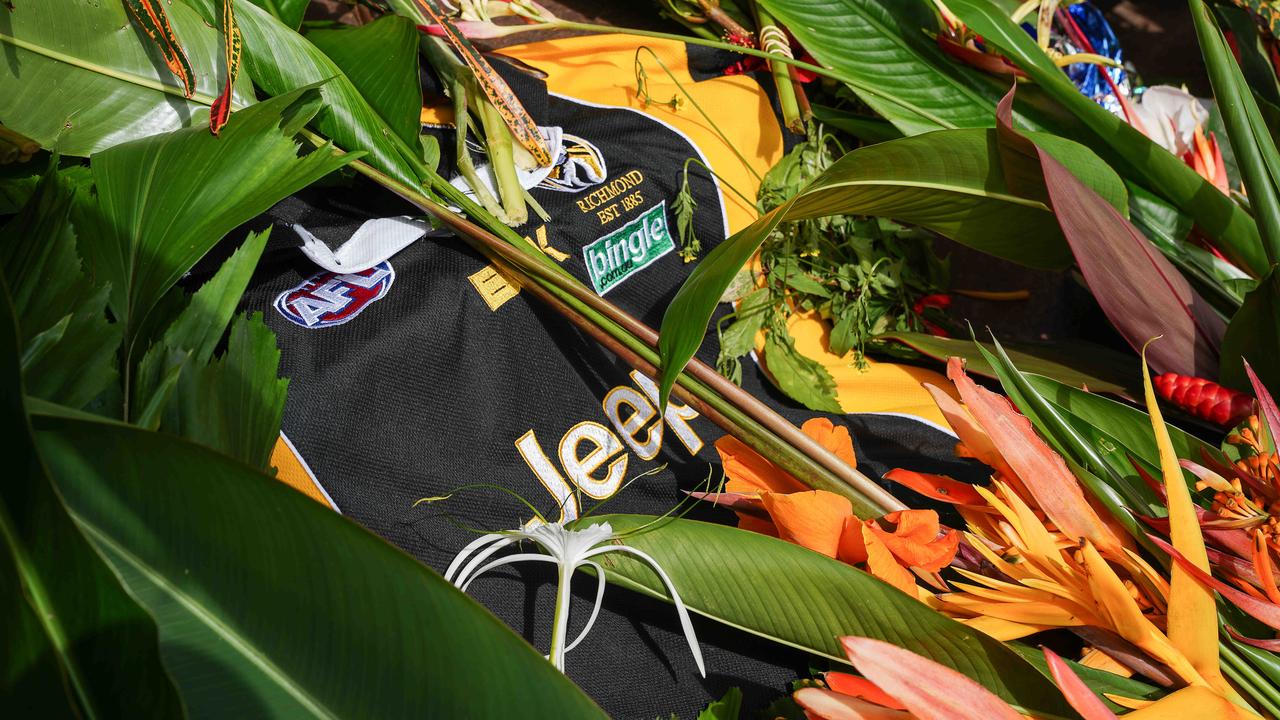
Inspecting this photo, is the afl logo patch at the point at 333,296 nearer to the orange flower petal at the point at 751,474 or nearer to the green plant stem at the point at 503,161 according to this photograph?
the green plant stem at the point at 503,161

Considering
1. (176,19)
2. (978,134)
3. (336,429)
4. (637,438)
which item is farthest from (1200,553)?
(176,19)

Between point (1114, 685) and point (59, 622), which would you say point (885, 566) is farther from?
point (59, 622)

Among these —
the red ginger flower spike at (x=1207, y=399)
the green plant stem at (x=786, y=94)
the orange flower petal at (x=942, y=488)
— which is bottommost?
the orange flower petal at (x=942, y=488)

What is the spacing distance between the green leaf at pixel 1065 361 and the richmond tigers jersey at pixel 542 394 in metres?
0.13

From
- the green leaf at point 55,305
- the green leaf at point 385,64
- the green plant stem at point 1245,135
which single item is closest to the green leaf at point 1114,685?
the green plant stem at point 1245,135

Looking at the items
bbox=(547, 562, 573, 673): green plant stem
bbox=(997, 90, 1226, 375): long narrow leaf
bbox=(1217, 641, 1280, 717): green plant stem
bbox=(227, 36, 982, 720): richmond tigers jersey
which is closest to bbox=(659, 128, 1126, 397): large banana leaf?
bbox=(997, 90, 1226, 375): long narrow leaf

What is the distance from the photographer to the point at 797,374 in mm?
958

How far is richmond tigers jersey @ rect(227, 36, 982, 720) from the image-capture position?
0.68 metres

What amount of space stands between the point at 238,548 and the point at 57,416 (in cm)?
8

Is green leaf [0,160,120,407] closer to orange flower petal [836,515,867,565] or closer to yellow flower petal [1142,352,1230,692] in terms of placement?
orange flower petal [836,515,867,565]

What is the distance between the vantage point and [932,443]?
0.97 m

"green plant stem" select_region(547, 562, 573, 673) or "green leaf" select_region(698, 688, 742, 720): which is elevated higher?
"green plant stem" select_region(547, 562, 573, 673)

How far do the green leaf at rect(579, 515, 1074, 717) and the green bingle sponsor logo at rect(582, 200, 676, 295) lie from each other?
0.38 metres

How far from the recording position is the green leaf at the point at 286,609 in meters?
0.31
